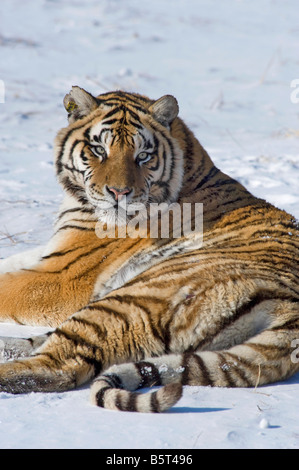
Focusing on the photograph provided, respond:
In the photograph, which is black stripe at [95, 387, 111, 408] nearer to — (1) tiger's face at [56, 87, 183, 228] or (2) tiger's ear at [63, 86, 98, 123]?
(1) tiger's face at [56, 87, 183, 228]

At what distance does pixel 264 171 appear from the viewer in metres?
6.60

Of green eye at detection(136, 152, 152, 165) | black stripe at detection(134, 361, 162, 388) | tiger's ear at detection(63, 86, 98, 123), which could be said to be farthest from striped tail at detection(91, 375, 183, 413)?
tiger's ear at detection(63, 86, 98, 123)

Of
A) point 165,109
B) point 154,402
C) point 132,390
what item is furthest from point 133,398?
point 165,109

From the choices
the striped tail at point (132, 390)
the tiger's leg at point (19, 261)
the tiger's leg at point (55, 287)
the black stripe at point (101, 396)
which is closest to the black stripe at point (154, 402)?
the striped tail at point (132, 390)

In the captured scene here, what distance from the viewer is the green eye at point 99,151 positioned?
3.68 m

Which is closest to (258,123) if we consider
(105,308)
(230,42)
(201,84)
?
(201,84)

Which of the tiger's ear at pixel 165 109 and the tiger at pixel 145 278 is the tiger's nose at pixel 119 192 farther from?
the tiger's ear at pixel 165 109

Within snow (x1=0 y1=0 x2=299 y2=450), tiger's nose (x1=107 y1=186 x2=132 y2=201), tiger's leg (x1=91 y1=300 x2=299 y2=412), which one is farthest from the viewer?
tiger's nose (x1=107 y1=186 x2=132 y2=201)

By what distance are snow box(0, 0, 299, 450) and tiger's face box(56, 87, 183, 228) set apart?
0.85 meters

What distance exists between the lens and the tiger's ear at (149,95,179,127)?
3.75 meters

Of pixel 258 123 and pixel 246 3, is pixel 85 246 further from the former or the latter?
pixel 246 3

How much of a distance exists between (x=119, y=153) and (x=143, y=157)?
0.15 m

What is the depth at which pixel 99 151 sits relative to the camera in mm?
3695

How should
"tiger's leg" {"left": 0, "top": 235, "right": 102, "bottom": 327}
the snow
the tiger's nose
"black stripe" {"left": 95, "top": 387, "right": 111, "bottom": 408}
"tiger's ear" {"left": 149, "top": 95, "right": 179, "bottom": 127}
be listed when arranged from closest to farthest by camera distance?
the snow, "black stripe" {"left": 95, "top": 387, "right": 111, "bottom": 408}, the tiger's nose, "tiger's leg" {"left": 0, "top": 235, "right": 102, "bottom": 327}, "tiger's ear" {"left": 149, "top": 95, "right": 179, "bottom": 127}
